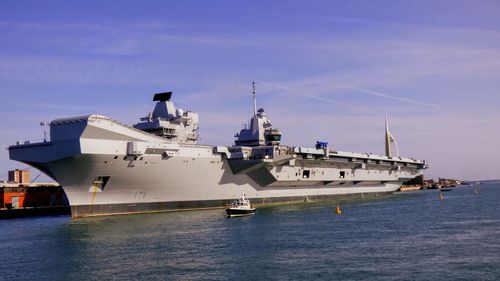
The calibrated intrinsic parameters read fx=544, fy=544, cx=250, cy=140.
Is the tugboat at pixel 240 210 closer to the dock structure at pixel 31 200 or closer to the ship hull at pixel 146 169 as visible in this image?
the ship hull at pixel 146 169

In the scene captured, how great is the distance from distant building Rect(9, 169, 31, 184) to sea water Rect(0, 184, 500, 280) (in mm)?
35287

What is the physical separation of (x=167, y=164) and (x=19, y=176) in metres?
37.6

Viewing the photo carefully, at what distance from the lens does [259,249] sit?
2430 centimetres

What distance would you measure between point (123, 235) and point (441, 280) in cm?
1763

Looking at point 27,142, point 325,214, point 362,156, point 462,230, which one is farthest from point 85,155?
point 362,156

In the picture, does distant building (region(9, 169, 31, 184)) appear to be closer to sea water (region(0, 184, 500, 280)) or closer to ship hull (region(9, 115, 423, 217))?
ship hull (region(9, 115, 423, 217))

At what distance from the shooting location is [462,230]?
28.8 meters

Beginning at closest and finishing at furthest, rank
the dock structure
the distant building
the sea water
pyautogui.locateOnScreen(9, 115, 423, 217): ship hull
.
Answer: the sea water → pyautogui.locateOnScreen(9, 115, 423, 217): ship hull → the dock structure → the distant building

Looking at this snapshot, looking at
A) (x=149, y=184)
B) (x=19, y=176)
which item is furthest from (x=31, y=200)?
(x=149, y=184)

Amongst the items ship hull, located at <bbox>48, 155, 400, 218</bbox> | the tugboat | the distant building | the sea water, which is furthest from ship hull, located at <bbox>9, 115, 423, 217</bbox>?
the distant building

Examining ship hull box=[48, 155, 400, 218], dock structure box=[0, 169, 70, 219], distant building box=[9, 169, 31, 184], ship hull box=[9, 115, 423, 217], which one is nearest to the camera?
ship hull box=[9, 115, 423, 217]

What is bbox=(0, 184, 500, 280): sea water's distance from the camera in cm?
1917

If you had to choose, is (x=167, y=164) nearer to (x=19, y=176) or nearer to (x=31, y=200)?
(x=31, y=200)

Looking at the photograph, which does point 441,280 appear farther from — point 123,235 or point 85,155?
point 85,155
